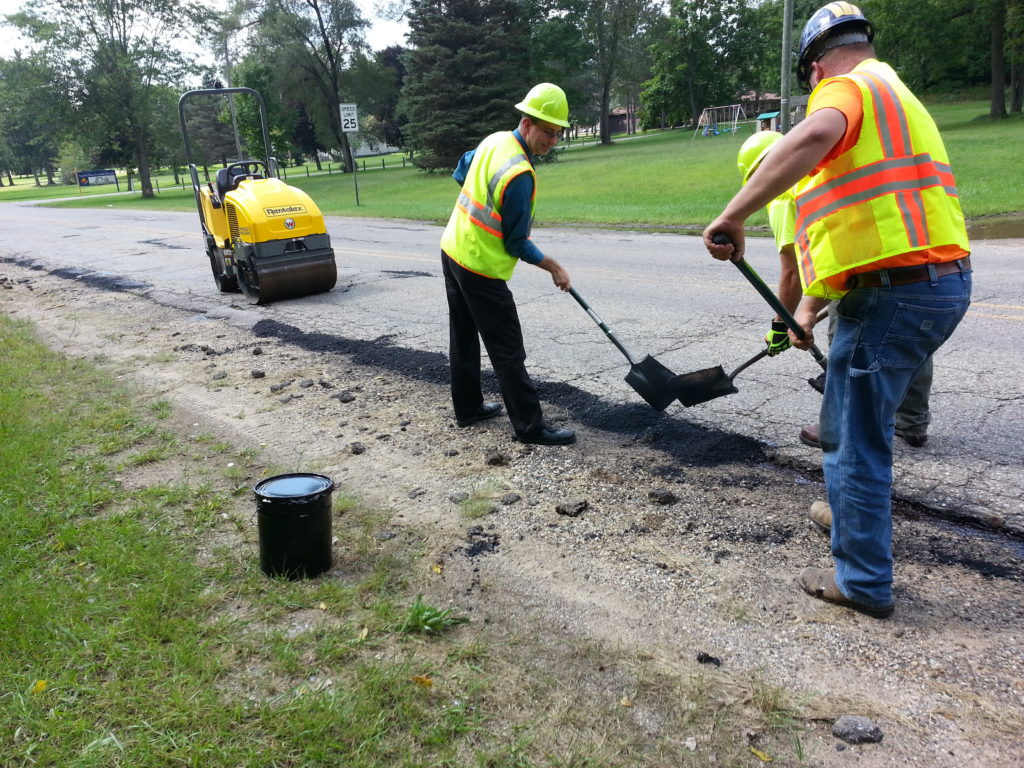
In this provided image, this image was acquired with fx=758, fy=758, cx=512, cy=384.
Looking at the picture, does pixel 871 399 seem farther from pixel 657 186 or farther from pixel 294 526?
pixel 657 186

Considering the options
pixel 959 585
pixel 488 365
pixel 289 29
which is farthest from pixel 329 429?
pixel 289 29

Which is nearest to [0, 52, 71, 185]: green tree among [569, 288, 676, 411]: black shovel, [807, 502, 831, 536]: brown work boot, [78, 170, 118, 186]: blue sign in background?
[78, 170, 118, 186]: blue sign in background

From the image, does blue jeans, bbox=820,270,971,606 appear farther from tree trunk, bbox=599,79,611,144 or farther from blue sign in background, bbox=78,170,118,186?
blue sign in background, bbox=78,170,118,186

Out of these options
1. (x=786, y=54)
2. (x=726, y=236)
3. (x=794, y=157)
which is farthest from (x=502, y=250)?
(x=786, y=54)

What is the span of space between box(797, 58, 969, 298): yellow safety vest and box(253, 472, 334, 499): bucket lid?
2174 mm

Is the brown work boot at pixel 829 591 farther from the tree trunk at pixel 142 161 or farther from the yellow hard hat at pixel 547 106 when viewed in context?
the tree trunk at pixel 142 161

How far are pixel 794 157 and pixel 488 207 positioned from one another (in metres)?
2.13

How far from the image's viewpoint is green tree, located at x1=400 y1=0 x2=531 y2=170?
34000mm

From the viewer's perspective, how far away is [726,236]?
275 centimetres

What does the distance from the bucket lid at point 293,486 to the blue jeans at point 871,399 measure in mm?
1996

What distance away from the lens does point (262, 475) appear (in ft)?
14.0

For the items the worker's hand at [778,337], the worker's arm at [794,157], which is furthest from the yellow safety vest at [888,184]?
the worker's hand at [778,337]

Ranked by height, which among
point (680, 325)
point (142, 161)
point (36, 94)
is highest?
point (36, 94)

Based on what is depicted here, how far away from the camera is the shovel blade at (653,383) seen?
4637mm
